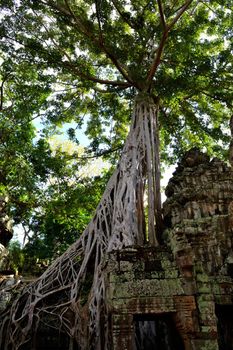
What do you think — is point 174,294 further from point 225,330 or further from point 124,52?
point 124,52

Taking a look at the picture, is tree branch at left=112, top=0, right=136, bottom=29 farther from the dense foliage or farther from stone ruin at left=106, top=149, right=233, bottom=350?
stone ruin at left=106, top=149, right=233, bottom=350

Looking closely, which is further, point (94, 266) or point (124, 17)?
point (124, 17)

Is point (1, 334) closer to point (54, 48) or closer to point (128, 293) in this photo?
point (128, 293)

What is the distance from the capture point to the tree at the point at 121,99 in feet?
18.9

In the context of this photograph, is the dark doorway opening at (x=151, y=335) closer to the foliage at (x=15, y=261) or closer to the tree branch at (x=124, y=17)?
the foliage at (x=15, y=261)

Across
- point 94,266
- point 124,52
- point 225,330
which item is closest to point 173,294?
point 225,330

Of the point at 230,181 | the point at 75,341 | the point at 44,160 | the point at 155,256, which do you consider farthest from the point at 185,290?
the point at 44,160

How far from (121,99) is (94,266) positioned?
17.7ft

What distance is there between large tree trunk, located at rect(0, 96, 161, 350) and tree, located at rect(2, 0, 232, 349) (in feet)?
0.06

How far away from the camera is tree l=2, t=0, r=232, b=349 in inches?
227

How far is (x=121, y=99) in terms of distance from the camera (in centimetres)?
1011

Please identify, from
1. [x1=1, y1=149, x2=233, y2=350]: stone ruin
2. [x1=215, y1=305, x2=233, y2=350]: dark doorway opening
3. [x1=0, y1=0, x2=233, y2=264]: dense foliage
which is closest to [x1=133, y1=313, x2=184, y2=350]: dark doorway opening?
[x1=1, y1=149, x2=233, y2=350]: stone ruin

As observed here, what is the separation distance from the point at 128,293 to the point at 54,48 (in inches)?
258

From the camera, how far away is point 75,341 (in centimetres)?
516
